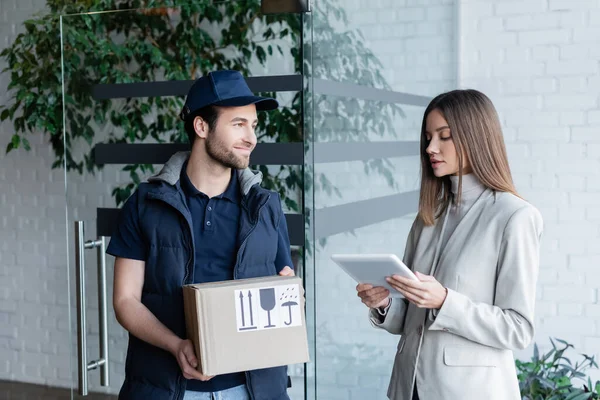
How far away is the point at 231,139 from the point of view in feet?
6.22

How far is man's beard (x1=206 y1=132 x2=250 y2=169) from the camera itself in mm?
1893

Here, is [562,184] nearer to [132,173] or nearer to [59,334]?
[132,173]

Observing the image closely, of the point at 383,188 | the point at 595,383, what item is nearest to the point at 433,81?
the point at 383,188

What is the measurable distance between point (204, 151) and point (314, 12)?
55 cm

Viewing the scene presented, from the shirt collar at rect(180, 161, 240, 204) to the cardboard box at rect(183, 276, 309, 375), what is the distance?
0.25 metres

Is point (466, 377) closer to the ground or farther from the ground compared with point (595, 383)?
farther from the ground

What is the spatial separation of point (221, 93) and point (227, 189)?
0.78 ft

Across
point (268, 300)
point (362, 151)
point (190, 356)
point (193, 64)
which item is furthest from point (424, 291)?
point (193, 64)

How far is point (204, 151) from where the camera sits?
1935 millimetres

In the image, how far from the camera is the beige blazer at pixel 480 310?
61.2 inches

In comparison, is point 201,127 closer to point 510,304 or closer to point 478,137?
point 478,137

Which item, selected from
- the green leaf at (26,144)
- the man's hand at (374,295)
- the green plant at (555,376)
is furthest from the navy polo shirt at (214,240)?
the green leaf at (26,144)

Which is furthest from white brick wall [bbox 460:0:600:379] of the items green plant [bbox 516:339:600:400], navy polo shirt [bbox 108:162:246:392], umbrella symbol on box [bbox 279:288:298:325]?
umbrella symbol on box [bbox 279:288:298:325]

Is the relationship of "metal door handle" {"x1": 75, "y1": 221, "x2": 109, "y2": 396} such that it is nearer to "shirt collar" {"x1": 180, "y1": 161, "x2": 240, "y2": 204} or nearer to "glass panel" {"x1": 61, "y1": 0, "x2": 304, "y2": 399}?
"glass panel" {"x1": 61, "y1": 0, "x2": 304, "y2": 399}
